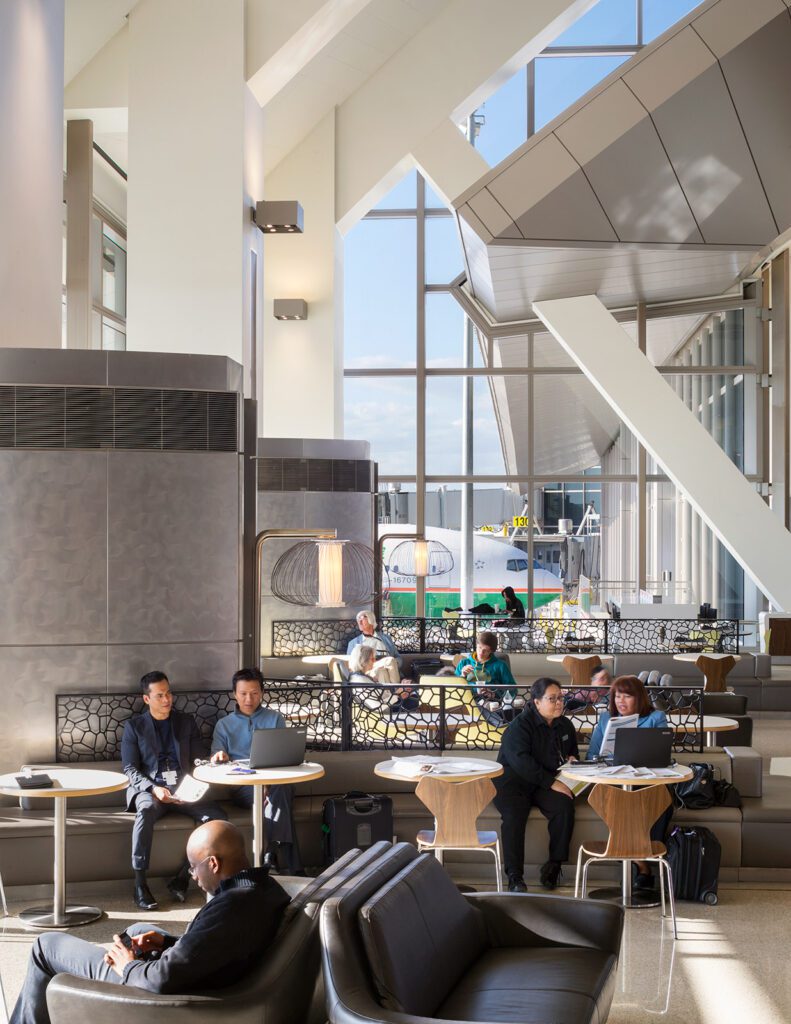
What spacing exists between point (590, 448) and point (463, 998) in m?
18.3

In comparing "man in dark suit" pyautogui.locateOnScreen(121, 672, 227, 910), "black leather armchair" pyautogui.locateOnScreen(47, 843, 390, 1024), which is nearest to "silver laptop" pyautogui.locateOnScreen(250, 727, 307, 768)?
"man in dark suit" pyautogui.locateOnScreen(121, 672, 227, 910)

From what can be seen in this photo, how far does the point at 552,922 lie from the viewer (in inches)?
181

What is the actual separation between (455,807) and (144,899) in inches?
71.1

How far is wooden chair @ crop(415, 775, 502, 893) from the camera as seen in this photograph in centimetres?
626

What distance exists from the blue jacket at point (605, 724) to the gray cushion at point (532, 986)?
272cm

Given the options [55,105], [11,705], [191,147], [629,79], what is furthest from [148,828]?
[629,79]

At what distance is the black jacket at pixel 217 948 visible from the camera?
3.53 meters

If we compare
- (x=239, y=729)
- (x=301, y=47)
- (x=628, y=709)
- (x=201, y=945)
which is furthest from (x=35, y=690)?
(x=301, y=47)

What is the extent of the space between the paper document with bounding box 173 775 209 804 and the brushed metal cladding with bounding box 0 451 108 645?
151 centimetres

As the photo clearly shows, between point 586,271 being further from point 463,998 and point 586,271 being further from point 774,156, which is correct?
point 463,998

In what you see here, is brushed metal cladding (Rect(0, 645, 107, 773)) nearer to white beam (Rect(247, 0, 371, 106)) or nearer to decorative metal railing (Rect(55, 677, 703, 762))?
decorative metal railing (Rect(55, 677, 703, 762))

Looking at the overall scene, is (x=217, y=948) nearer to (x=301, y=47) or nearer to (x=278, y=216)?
(x=278, y=216)

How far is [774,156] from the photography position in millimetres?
12594

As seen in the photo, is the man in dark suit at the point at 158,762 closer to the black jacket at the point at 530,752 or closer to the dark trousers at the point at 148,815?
the dark trousers at the point at 148,815
